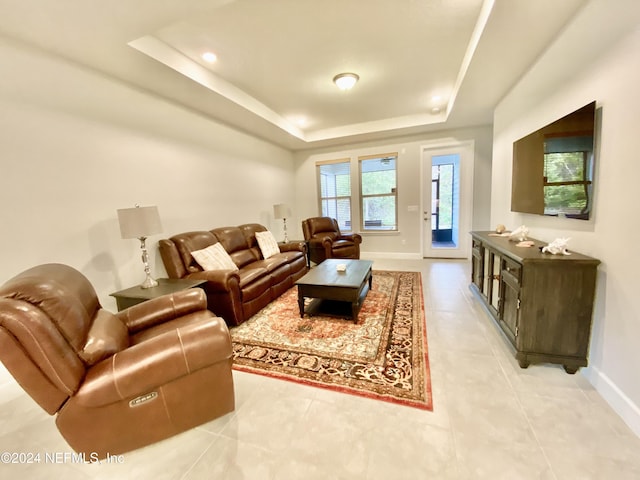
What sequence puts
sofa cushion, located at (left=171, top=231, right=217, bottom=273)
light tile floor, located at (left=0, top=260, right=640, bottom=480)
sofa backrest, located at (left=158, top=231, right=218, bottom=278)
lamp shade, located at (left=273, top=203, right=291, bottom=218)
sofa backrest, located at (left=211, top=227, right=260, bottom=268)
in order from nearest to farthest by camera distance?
light tile floor, located at (left=0, top=260, right=640, bottom=480) < sofa backrest, located at (left=158, top=231, right=218, bottom=278) < sofa cushion, located at (left=171, top=231, right=217, bottom=273) < sofa backrest, located at (left=211, top=227, right=260, bottom=268) < lamp shade, located at (left=273, top=203, right=291, bottom=218)

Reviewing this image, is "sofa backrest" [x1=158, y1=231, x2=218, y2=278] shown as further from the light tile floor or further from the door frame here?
the door frame

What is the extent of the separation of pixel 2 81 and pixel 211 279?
206 cm

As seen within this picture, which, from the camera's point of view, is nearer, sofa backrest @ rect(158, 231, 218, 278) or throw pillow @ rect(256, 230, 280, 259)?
sofa backrest @ rect(158, 231, 218, 278)

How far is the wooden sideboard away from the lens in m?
1.72

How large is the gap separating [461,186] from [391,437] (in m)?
4.72

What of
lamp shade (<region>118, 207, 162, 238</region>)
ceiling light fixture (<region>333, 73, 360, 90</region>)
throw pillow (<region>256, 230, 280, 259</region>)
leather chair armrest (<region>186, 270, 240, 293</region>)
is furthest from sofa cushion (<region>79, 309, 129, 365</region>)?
ceiling light fixture (<region>333, 73, 360, 90</region>)

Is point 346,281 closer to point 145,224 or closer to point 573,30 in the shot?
point 145,224

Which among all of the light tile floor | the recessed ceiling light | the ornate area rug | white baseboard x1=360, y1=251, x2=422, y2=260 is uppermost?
the recessed ceiling light

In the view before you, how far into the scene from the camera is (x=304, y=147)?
5.82 meters

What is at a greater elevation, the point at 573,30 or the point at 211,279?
the point at 573,30

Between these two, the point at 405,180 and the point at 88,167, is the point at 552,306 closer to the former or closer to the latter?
the point at 88,167

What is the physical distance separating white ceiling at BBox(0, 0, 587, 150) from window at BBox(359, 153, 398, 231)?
5.66ft

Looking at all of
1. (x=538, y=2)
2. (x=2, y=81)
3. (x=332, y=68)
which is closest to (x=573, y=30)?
(x=538, y=2)

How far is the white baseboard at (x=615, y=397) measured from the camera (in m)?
1.38
